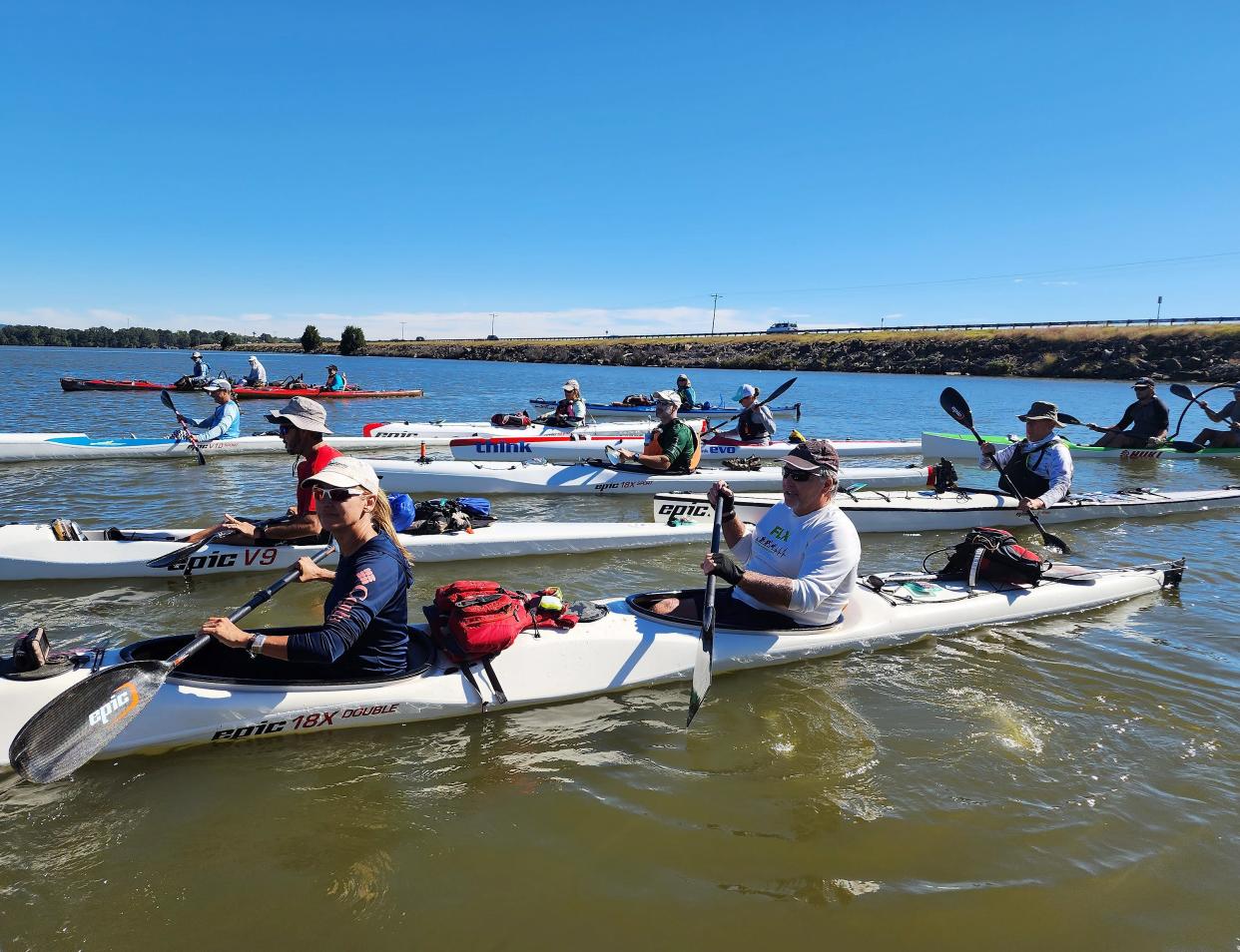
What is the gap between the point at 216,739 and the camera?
411cm

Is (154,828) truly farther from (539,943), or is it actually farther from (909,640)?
(909,640)

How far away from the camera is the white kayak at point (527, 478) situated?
38.5 ft

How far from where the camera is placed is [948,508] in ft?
32.9

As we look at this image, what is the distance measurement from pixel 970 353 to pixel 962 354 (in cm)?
71

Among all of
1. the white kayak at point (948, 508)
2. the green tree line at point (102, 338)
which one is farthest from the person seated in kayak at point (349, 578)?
the green tree line at point (102, 338)

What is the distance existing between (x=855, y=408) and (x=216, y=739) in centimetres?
3220

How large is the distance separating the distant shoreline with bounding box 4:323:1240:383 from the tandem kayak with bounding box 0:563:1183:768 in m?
50.1

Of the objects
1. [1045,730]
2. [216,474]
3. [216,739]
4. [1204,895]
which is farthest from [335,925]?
[216,474]

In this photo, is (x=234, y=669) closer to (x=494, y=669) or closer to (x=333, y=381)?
(x=494, y=669)

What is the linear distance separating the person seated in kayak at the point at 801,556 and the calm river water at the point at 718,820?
595mm

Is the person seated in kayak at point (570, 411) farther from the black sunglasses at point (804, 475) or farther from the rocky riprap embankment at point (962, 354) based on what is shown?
the rocky riprap embankment at point (962, 354)

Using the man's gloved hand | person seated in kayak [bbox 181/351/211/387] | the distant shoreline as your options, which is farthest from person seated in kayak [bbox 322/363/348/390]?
the distant shoreline

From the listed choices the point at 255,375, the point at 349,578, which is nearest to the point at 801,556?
the point at 349,578

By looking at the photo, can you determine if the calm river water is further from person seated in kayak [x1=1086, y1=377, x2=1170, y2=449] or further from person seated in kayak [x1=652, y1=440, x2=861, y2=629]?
person seated in kayak [x1=1086, y1=377, x2=1170, y2=449]
